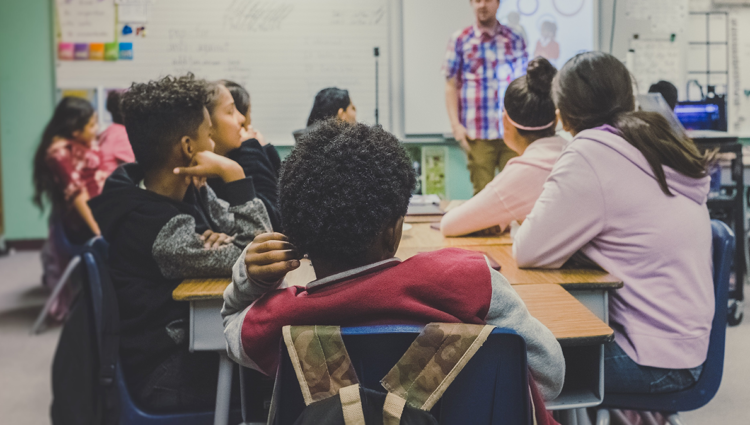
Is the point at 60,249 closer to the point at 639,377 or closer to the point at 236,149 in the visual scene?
the point at 236,149

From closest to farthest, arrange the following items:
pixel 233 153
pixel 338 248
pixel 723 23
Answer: pixel 338 248 < pixel 233 153 < pixel 723 23

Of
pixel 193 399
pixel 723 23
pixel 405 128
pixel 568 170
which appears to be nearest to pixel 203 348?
pixel 193 399

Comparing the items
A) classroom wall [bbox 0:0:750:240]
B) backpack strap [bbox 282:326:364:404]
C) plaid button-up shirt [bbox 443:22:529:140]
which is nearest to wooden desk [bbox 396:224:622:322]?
backpack strap [bbox 282:326:364:404]

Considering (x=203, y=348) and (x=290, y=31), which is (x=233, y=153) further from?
(x=290, y=31)

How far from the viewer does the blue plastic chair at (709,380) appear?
1.42 metres

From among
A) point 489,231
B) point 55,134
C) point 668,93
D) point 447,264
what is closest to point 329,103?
point 489,231

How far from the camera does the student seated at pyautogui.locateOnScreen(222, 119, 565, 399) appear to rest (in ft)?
2.51

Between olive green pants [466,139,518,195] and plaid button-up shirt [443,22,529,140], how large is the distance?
66 millimetres

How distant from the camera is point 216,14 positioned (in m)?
4.55

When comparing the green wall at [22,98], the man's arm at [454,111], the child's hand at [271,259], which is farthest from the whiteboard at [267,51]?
the child's hand at [271,259]

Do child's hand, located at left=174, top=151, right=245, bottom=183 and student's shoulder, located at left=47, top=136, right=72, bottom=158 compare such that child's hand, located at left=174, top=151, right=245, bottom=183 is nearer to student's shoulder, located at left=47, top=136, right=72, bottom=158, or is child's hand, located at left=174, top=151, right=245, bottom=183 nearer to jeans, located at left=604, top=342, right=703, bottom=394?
jeans, located at left=604, top=342, right=703, bottom=394

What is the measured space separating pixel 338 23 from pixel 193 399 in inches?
144

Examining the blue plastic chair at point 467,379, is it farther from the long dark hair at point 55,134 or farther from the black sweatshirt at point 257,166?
the long dark hair at point 55,134

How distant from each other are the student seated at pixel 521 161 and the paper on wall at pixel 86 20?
3.65 meters
